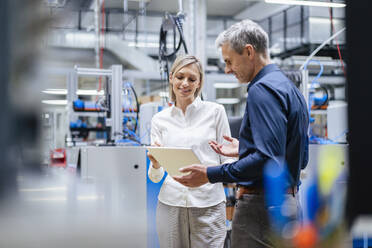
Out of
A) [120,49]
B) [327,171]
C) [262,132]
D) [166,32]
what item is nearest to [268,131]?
[262,132]

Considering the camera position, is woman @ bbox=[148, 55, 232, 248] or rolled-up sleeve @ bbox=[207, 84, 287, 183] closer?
rolled-up sleeve @ bbox=[207, 84, 287, 183]

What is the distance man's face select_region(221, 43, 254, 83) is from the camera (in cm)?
118

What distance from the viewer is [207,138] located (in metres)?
1.56

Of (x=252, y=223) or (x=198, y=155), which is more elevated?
(x=198, y=155)

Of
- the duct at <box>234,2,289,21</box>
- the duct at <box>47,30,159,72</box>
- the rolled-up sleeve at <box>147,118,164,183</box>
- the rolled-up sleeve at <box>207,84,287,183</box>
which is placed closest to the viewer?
the rolled-up sleeve at <box>207,84,287,183</box>

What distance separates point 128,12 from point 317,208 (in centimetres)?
910

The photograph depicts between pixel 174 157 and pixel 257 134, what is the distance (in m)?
0.35

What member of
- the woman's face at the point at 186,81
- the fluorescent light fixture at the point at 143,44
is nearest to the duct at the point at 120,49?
the fluorescent light fixture at the point at 143,44

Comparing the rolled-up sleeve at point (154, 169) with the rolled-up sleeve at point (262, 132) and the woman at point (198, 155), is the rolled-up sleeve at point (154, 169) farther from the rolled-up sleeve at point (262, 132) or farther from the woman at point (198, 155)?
the rolled-up sleeve at point (262, 132)

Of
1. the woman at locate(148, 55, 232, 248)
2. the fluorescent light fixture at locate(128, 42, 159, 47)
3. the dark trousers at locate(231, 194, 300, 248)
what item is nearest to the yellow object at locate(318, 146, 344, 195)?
the dark trousers at locate(231, 194, 300, 248)

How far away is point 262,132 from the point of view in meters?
1.03

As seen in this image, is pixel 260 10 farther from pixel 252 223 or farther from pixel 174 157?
pixel 252 223

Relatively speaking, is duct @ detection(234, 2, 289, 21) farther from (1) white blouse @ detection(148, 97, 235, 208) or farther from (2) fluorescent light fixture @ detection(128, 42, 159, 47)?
(1) white blouse @ detection(148, 97, 235, 208)

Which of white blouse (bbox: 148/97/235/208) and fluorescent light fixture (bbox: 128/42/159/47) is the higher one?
fluorescent light fixture (bbox: 128/42/159/47)
